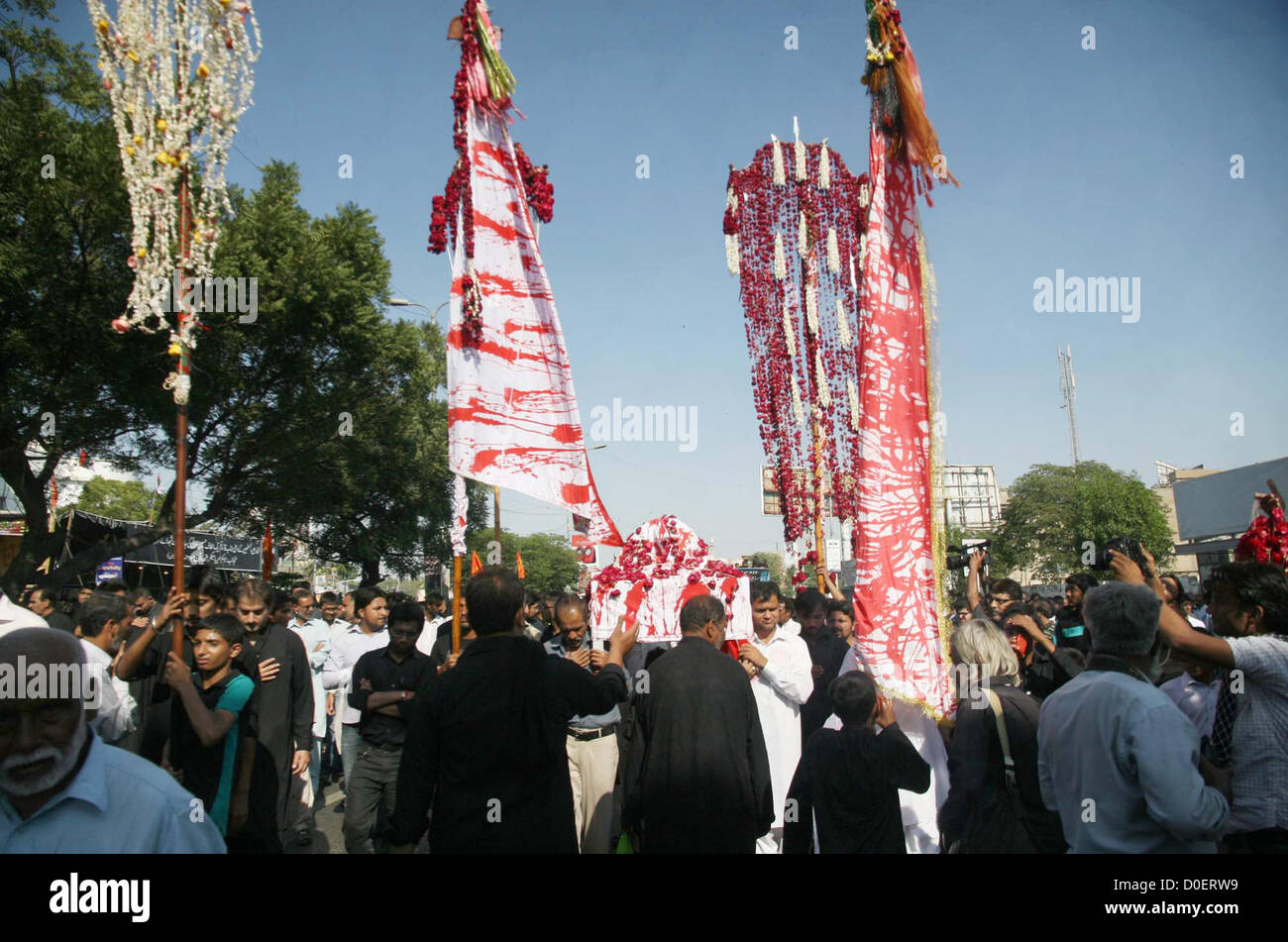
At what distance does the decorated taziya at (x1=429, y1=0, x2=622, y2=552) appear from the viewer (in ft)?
16.5

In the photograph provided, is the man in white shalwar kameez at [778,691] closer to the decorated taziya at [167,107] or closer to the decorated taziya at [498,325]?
the decorated taziya at [498,325]

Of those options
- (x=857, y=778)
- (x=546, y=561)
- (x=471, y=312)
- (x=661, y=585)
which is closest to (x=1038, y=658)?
(x=857, y=778)

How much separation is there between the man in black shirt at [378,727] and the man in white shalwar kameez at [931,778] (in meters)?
2.73

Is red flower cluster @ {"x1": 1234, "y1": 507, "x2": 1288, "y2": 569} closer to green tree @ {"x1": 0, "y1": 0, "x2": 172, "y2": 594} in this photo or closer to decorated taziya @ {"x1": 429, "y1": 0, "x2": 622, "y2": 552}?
decorated taziya @ {"x1": 429, "y1": 0, "x2": 622, "y2": 552}

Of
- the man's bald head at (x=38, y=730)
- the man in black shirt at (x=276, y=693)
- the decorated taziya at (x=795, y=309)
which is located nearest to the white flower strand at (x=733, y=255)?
the decorated taziya at (x=795, y=309)

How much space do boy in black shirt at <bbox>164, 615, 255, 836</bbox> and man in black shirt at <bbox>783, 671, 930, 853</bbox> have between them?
270 centimetres

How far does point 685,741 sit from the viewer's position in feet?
11.9

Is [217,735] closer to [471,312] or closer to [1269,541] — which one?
[471,312]

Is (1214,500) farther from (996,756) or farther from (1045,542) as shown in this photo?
(996,756)

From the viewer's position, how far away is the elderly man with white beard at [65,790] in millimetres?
1864

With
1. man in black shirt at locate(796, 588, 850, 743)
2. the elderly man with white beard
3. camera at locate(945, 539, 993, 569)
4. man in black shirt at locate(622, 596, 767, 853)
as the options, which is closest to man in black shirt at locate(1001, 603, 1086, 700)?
camera at locate(945, 539, 993, 569)

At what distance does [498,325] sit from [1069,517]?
46998 millimetres
